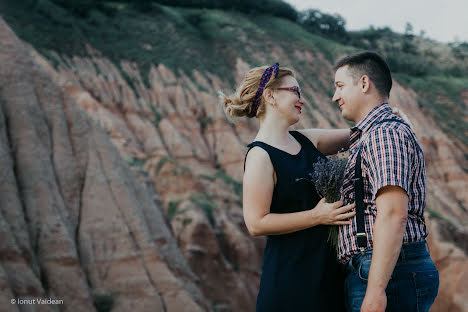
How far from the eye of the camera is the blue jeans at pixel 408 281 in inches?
108

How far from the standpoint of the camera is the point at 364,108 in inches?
126

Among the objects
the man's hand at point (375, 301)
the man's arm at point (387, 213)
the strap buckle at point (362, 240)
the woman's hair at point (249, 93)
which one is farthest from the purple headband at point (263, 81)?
the man's hand at point (375, 301)

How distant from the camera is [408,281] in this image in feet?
9.02

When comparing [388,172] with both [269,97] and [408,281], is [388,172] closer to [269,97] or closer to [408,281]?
[408,281]

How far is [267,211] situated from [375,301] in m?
0.86

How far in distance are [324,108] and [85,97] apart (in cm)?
1478

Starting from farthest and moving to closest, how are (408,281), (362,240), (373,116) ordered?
(373,116) → (362,240) → (408,281)

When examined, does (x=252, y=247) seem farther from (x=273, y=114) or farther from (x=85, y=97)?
(x=273, y=114)

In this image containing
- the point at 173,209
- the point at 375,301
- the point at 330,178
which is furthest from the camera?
the point at 173,209

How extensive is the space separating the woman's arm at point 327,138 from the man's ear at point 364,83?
79 cm

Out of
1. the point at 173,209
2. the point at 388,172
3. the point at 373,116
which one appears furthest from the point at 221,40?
the point at 388,172

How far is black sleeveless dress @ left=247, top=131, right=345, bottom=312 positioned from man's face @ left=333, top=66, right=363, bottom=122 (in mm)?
478

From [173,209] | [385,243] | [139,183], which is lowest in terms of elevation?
[173,209]

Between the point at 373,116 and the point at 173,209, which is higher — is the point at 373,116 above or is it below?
above
